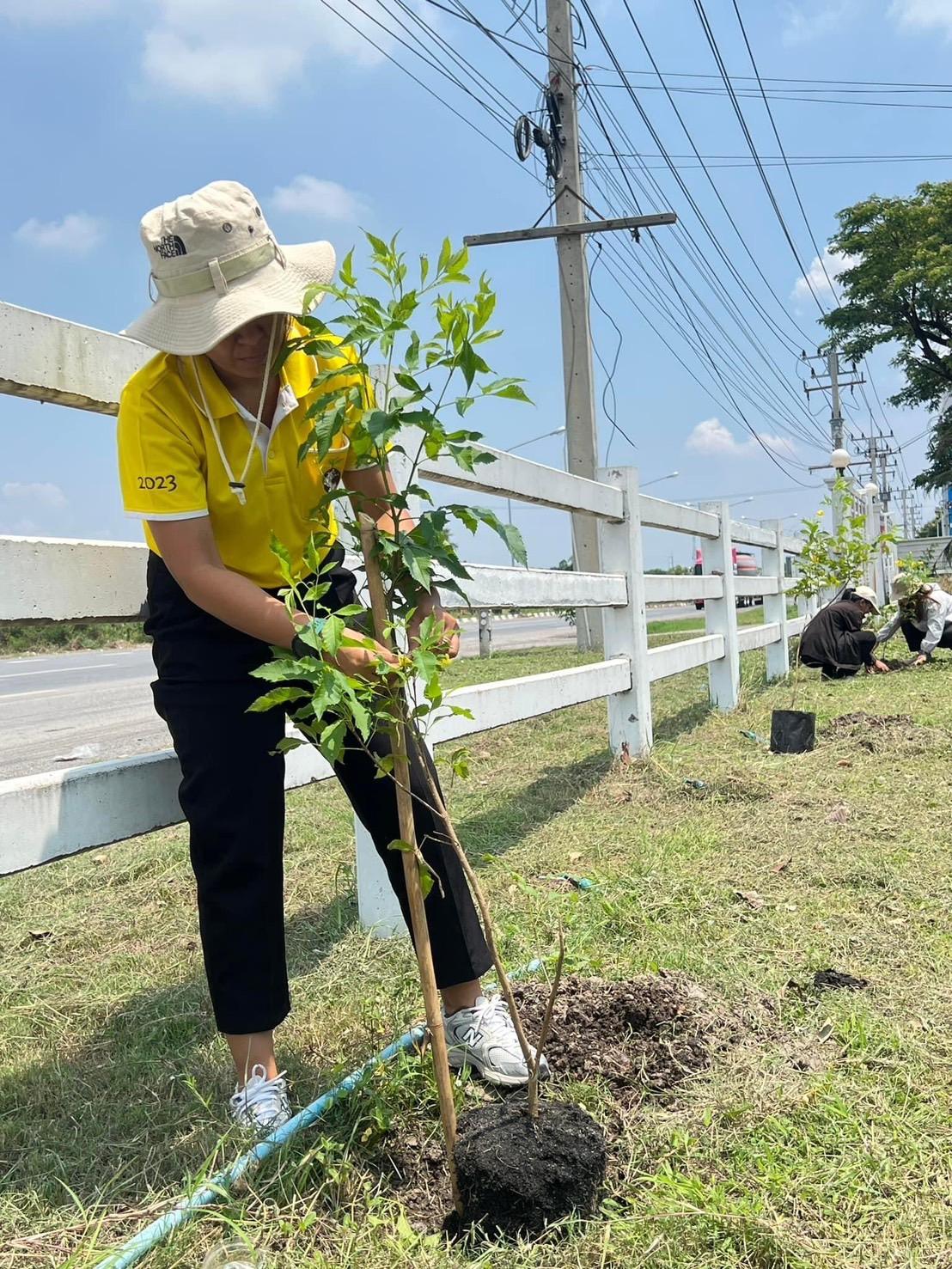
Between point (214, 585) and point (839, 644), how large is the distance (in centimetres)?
891

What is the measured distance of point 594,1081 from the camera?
2137mm

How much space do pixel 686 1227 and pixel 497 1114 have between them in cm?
38

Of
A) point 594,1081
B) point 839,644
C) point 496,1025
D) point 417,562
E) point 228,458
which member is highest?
point 228,458

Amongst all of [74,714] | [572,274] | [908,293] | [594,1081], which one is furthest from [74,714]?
[908,293]

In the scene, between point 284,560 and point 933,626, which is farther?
point 933,626

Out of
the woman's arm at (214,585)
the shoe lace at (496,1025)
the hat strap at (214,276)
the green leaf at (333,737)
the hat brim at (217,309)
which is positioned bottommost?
the shoe lace at (496,1025)

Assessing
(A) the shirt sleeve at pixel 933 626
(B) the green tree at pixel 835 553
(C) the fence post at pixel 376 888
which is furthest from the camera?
(A) the shirt sleeve at pixel 933 626

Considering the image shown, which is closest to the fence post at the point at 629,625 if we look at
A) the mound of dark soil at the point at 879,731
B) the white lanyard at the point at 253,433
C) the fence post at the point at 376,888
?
the mound of dark soil at the point at 879,731

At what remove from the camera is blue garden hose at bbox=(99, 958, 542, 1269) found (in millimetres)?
1602

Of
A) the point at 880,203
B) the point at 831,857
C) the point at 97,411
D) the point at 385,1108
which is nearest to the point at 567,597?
the point at 831,857

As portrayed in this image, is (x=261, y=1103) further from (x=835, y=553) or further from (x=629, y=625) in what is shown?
(x=835, y=553)

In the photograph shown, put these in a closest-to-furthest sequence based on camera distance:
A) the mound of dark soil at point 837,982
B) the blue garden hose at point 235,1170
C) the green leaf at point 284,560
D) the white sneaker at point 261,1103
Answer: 1. the blue garden hose at point 235,1170
2. the green leaf at point 284,560
3. the white sneaker at point 261,1103
4. the mound of dark soil at point 837,982

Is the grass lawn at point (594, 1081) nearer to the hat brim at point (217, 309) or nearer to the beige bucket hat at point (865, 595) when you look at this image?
the hat brim at point (217, 309)

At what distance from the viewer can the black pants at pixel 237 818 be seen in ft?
6.75
